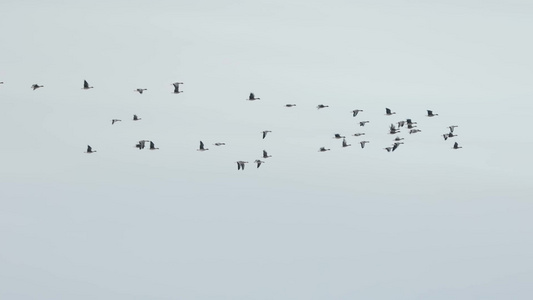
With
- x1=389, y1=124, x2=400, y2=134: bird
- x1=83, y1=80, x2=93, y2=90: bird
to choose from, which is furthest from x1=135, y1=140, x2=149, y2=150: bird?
x1=389, y1=124, x2=400, y2=134: bird

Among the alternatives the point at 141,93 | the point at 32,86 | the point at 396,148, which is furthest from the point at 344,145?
the point at 32,86

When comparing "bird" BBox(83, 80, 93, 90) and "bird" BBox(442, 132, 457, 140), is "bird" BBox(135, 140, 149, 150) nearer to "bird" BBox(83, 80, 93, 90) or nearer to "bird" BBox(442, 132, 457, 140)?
"bird" BBox(83, 80, 93, 90)

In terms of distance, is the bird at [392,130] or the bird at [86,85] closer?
the bird at [86,85]

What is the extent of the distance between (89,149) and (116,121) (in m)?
8.26

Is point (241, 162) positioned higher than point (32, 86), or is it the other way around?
point (32, 86)

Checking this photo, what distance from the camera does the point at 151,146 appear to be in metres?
173

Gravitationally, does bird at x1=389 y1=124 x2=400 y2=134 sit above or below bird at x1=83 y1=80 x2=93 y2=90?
below

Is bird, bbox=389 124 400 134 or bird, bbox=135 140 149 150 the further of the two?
bird, bbox=389 124 400 134

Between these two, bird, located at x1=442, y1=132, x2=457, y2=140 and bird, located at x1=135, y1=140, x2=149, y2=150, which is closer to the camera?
bird, located at x1=135, y1=140, x2=149, y2=150

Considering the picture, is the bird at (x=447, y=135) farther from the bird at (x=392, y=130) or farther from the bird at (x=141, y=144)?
the bird at (x=141, y=144)

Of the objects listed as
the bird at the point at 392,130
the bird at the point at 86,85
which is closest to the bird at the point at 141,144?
the bird at the point at 86,85

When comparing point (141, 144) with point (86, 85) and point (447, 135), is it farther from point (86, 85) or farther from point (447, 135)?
point (447, 135)

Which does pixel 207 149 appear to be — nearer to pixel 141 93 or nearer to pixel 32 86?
pixel 141 93

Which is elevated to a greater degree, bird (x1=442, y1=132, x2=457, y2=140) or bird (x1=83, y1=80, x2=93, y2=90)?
bird (x1=83, y1=80, x2=93, y2=90)
